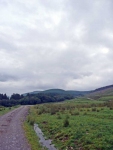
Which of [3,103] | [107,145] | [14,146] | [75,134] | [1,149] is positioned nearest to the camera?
[107,145]

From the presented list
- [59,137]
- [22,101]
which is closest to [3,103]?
[22,101]

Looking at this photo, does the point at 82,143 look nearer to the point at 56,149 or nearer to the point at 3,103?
the point at 56,149

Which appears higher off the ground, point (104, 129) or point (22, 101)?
point (22, 101)

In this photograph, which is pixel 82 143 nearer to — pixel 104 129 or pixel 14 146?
pixel 104 129

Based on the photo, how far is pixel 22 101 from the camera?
197625mm

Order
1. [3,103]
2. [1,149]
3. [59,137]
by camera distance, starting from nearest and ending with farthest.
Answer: [1,149] < [59,137] < [3,103]

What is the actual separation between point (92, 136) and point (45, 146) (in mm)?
4684

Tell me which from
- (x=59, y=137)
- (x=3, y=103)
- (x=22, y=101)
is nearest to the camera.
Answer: (x=59, y=137)

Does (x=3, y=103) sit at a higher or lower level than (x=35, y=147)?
higher

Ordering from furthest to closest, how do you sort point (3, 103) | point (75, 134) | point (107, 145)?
1. point (3, 103)
2. point (75, 134)
3. point (107, 145)

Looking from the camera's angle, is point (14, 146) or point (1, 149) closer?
point (1, 149)

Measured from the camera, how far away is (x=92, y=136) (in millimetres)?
20734

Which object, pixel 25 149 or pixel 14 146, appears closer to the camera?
pixel 25 149

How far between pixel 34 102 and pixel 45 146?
179047mm
